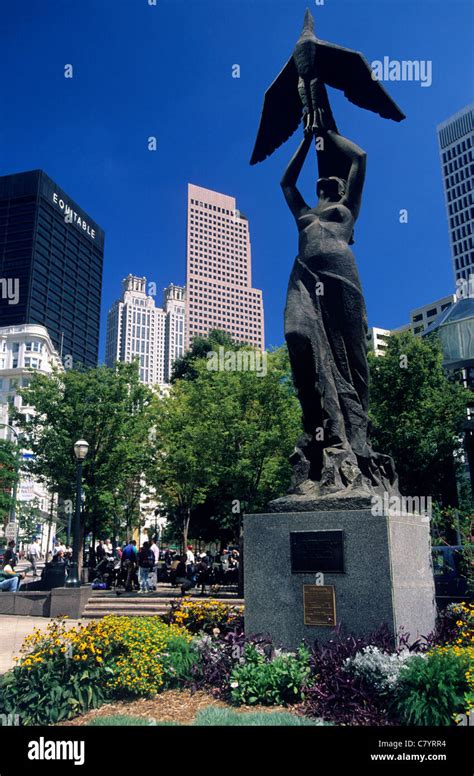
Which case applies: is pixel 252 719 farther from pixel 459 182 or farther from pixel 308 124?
pixel 459 182

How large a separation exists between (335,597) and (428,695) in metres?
1.61

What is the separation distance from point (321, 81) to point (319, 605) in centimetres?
772

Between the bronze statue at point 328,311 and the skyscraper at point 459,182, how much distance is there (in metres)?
120

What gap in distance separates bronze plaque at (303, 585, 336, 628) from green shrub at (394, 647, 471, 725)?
1212mm

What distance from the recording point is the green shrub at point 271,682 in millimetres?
5957

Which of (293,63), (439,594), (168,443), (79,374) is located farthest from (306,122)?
(168,443)

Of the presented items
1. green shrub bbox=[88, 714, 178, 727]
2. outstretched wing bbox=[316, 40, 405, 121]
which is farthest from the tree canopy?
green shrub bbox=[88, 714, 178, 727]

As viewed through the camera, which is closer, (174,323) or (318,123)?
(318,123)

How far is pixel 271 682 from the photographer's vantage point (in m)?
5.97

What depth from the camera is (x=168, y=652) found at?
7020mm
